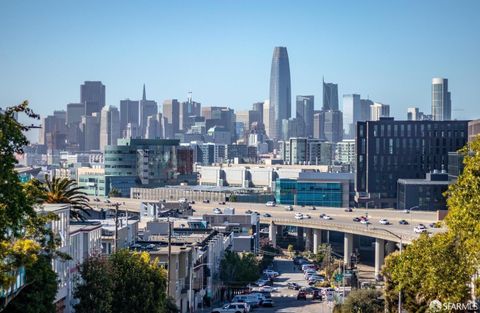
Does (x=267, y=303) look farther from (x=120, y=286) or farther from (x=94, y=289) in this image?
(x=94, y=289)

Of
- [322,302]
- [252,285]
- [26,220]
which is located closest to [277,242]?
[252,285]

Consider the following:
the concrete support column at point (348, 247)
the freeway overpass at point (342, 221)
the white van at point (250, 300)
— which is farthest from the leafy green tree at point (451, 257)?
the concrete support column at point (348, 247)

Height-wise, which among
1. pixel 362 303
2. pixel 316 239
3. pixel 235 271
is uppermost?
pixel 362 303

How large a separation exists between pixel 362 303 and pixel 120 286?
16.9 m

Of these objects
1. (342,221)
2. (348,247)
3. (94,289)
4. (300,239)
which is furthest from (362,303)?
(300,239)

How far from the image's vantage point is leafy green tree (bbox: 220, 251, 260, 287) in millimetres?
101438

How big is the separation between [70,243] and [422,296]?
17.7m

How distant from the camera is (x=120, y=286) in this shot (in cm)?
5912

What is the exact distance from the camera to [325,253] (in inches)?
5172

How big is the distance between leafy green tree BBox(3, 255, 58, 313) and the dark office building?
135971mm

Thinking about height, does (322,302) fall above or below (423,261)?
below

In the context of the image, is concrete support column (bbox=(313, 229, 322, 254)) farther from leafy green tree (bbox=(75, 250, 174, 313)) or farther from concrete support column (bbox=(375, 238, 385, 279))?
leafy green tree (bbox=(75, 250, 174, 313))

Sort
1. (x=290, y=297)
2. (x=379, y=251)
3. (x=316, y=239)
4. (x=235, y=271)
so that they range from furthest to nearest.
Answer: (x=316, y=239)
(x=379, y=251)
(x=235, y=271)
(x=290, y=297)

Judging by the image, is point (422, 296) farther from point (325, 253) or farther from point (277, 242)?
point (277, 242)
